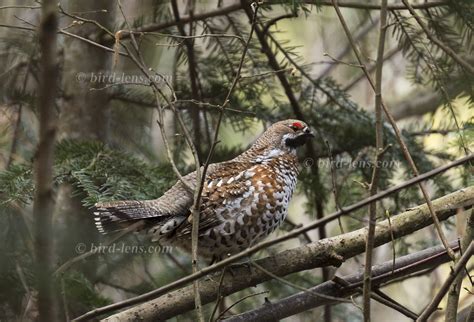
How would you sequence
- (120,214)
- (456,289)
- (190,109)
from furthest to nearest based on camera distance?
(190,109)
(120,214)
(456,289)

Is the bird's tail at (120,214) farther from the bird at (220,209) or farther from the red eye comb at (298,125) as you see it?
the red eye comb at (298,125)

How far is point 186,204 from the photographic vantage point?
3.99 metres

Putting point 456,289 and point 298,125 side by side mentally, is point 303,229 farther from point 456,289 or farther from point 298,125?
point 298,125

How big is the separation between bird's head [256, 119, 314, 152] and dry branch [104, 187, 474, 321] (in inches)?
45.9

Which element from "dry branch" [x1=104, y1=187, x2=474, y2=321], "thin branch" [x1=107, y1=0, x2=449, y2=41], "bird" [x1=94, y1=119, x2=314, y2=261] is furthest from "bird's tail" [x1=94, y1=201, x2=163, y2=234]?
"thin branch" [x1=107, y1=0, x2=449, y2=41]

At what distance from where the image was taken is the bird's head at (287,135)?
4738 mm

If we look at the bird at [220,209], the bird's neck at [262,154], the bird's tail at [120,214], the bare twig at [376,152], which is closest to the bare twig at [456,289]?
the bare twig at [376,152]

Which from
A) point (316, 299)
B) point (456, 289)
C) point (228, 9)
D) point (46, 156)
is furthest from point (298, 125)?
point (46, 156)

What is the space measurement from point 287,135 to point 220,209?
0.87 meters

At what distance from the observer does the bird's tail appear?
3.69 meters

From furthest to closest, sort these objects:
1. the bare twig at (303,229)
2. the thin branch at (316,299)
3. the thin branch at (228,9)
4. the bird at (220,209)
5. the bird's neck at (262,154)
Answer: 1. the bird's neck at (262,154)
2. the thin branch at (228,9)
3. the bird at (220,209)
4. the thin branch at (316,299)
5. the bare twig at (303,229)

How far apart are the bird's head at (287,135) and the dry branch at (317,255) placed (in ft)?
3.83

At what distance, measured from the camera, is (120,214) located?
12.3 ft

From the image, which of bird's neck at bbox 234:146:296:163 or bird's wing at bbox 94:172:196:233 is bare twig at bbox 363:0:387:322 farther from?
bird's neck at bbox 234:146:296:163
